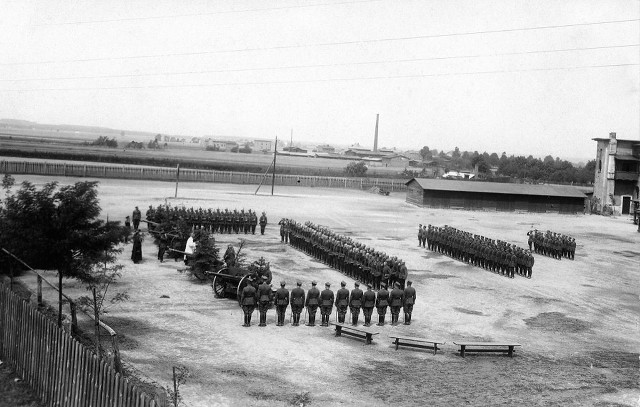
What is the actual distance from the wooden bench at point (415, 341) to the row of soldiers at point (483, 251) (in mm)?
11627

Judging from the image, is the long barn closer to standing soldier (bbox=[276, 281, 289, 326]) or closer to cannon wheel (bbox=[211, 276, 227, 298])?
cannon wheel (bbox=[211, 276, 227, 298])

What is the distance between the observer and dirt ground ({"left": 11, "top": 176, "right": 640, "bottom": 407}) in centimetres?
1254

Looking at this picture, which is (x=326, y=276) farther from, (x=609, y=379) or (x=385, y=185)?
(x=385, y=185)

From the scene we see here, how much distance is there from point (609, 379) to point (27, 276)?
664 inches

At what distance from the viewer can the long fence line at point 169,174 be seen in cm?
5703

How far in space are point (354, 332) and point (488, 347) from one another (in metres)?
3.36

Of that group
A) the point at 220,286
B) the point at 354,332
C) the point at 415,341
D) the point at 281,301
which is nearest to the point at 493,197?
the point at 220,286

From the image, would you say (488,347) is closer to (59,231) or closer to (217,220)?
(59,231)

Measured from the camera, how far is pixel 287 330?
1664cm

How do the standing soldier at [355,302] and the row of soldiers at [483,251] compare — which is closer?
the standing soldier at [355,302]

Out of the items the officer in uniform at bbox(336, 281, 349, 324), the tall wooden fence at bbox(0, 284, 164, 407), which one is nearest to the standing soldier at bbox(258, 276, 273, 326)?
the officer in uniform at bbox(336, 281, 349, 324)

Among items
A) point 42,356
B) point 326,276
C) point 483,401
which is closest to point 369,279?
point 326,276

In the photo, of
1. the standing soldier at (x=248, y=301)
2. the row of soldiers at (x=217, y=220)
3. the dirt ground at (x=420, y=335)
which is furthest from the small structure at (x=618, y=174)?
the standing soldier at (x=248, y=301)

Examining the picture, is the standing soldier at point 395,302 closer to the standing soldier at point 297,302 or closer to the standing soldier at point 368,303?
the standing soldier at point 368,303
